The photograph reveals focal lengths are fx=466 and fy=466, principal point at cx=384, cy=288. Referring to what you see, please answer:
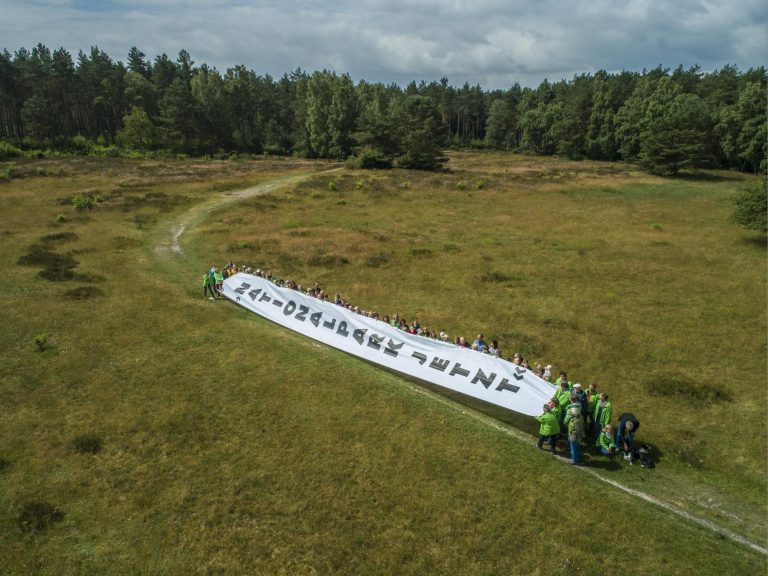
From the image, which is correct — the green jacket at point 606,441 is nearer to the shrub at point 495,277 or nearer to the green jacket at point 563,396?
the green jacket at point 563,396

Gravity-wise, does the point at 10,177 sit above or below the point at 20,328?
above

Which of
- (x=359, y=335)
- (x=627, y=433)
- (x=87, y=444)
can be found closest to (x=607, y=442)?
(x=627, y=433)

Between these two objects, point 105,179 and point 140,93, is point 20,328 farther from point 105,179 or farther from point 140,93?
point 140,93

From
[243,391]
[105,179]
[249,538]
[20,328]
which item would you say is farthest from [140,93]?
[249,538]

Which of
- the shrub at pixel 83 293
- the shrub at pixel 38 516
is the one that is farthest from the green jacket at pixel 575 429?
the shrub at pixel 83 293

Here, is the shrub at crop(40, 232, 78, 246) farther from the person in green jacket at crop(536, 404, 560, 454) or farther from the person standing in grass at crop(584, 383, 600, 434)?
the person standing in grass at crop(584, 383, 600, 434)
